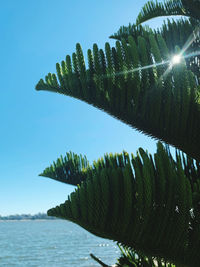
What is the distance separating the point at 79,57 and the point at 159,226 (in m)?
1.34

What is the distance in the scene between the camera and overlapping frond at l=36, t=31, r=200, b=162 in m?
2.17

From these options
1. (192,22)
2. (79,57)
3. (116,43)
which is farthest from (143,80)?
(192,22)

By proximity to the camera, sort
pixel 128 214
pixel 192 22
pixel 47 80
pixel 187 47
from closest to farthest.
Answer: pixel 128 214 → pixel 47 80 → pixel 187 47 → pixel 192 22

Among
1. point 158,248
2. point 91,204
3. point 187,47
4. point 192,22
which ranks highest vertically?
point 192,22

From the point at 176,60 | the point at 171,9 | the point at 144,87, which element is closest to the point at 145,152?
the point at 144,87

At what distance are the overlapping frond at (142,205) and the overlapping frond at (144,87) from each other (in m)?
0.64

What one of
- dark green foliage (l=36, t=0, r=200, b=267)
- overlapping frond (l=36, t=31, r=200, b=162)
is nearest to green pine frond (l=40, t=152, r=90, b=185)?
dark green foliage (l=36, t=0, r=200, b=267)

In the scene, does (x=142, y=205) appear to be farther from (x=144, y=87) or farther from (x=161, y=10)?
(x=161, y=10)

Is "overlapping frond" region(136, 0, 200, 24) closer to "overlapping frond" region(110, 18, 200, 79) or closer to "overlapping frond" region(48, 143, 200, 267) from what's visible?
"overlapping frond" region(110, 18, 200, 79)

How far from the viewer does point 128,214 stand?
61.4 inches

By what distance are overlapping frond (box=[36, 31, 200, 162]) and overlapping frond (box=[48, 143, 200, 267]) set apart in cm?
64

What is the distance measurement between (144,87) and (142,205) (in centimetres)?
95

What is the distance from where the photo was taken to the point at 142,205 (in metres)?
1.56

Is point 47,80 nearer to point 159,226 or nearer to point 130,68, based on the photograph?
point 130,68
